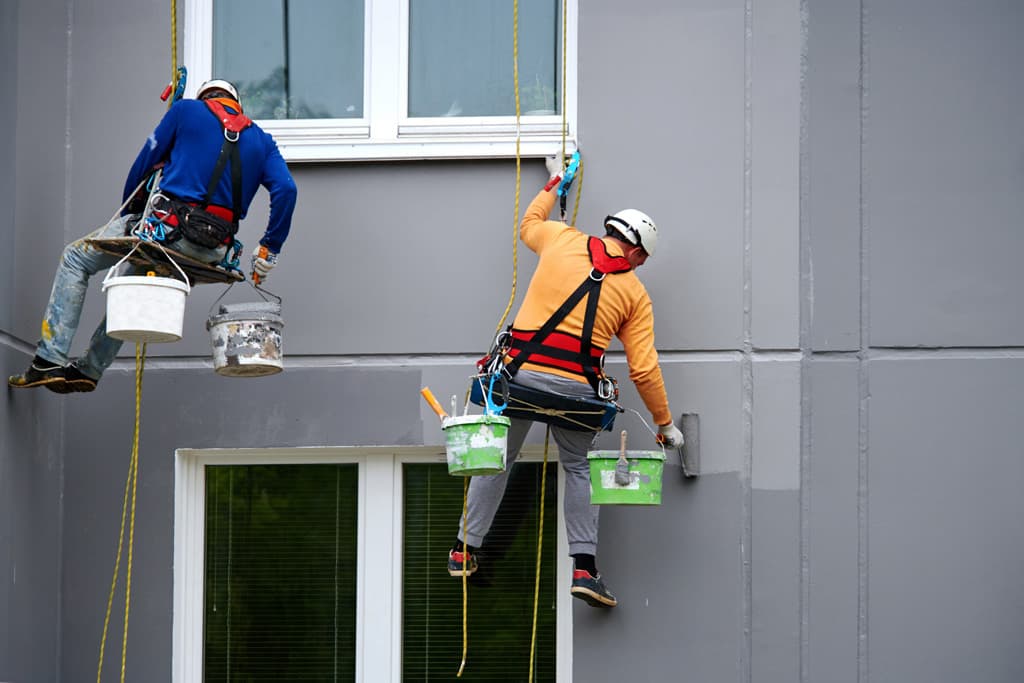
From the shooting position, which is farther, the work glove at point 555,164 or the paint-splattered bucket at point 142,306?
the work glove at point 555,164

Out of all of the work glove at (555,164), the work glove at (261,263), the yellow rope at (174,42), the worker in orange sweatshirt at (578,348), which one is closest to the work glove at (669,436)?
the worker in orange sweatshirt at (578,348)

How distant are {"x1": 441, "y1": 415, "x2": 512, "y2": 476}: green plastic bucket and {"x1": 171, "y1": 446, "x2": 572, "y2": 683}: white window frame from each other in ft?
2.76

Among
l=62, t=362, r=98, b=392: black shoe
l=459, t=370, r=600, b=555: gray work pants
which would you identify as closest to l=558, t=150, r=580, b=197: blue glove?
l=459, t=370, r=600, b=555: gray work pants

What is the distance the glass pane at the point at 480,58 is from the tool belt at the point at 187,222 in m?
1.46

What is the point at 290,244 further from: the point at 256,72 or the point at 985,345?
the point at 985,345

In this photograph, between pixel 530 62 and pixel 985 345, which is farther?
pixel 530 62

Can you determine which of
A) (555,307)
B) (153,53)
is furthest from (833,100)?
(153,53)

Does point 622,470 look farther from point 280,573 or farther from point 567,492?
point 280,573

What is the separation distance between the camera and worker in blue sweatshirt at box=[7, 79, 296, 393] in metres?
7.51

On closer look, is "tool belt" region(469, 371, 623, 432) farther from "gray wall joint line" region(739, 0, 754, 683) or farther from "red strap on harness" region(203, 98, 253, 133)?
"red strap on harness" region(203, 98, 253, 133)

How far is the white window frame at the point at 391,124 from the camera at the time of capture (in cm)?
830

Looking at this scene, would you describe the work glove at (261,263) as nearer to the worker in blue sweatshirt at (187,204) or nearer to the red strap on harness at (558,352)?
the worker in blue sweatshirt at (187,204)

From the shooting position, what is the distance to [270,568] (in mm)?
8164

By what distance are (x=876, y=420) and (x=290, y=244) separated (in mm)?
2942
